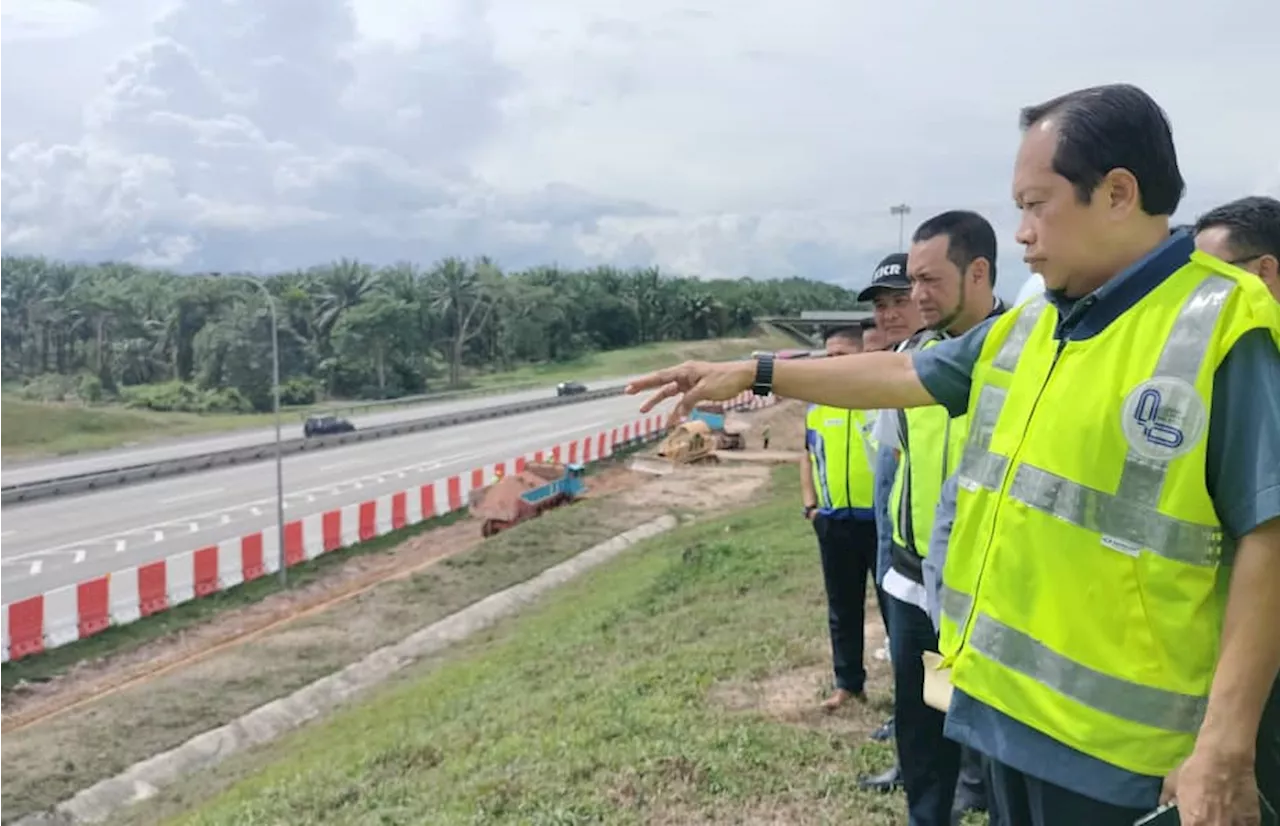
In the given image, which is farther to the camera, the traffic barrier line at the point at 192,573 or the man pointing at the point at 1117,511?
the traffic barrier line at the point at 192,573

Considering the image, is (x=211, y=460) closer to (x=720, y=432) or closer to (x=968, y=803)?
(x=720, y=432)

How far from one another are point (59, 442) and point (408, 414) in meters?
15.1

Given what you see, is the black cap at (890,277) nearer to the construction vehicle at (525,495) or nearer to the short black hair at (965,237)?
the short black hair at (965,237)

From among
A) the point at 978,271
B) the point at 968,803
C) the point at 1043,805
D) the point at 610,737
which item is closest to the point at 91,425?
the point at 610,737

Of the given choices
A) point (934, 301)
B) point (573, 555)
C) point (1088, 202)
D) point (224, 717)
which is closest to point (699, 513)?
point (573, 555)

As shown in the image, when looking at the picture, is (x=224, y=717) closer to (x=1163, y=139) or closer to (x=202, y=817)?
(x=202, y=817)

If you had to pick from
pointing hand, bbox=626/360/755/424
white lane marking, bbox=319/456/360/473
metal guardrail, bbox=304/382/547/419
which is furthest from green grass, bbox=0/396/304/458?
pointing hand, bbox=626/360/755/424

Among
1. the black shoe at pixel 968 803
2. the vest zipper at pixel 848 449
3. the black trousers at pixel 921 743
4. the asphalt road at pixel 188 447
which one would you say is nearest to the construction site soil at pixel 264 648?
the vest zipper at pixel 848 449

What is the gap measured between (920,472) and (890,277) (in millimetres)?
1042

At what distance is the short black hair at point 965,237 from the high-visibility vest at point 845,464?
5.85 feet

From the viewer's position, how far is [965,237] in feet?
12.1

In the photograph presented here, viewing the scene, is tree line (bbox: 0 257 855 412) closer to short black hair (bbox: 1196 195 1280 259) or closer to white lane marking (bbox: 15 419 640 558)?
white lane marking (bbox: 15 419 640 558)

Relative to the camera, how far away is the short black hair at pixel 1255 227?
287 centimetres

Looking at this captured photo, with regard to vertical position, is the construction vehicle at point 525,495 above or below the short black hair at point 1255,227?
below
